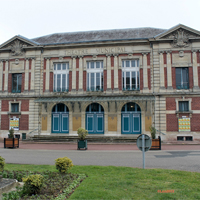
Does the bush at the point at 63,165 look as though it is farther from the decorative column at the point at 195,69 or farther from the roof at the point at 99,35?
the roof at the point at 99,35

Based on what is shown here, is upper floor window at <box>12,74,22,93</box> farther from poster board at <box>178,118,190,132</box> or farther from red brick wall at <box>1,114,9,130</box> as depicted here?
poster board at <box>178,118,190,132</box>

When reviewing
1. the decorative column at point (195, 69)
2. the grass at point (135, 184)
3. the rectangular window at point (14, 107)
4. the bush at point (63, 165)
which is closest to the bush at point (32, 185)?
the grass at point (135, 184)

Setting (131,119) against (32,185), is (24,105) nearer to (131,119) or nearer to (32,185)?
(131,119)

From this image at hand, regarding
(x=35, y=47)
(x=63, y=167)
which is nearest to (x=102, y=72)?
(x=35, y=47)

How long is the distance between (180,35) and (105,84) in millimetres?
9210

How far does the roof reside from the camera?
2481 centimetres

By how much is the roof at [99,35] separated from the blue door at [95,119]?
7507 mm

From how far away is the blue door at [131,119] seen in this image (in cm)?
2294

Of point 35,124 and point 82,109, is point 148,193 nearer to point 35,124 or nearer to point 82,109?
point 82,109

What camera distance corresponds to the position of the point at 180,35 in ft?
72.6

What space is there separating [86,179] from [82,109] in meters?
16.7

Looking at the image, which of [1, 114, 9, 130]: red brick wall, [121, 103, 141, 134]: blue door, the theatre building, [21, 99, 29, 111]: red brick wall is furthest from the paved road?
[1, 114, 9, 130]: red brick wall

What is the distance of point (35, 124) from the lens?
944 inches

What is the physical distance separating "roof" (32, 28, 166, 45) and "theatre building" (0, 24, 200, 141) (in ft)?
0.41
